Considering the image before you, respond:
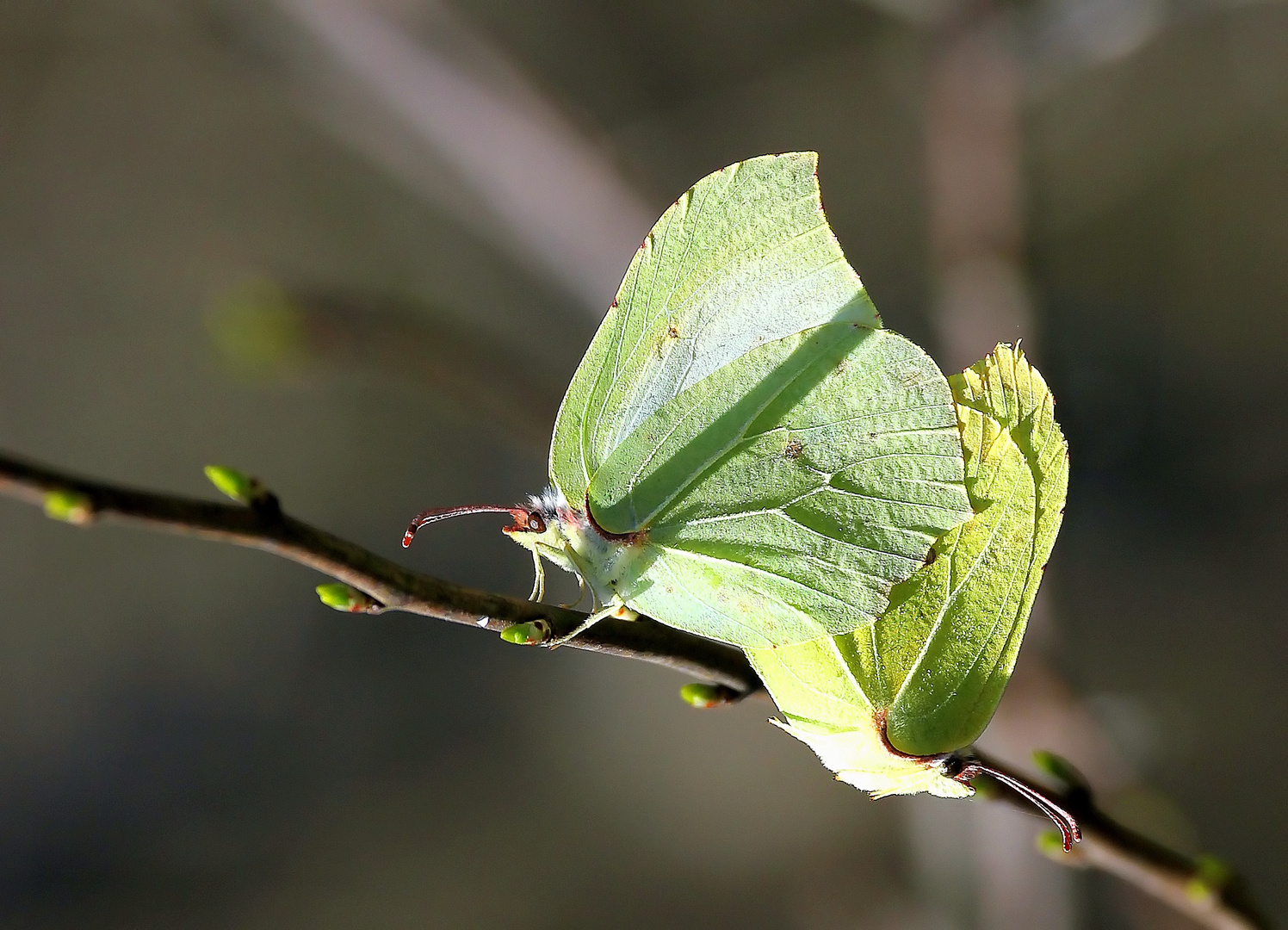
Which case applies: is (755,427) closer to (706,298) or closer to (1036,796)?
(706,298)

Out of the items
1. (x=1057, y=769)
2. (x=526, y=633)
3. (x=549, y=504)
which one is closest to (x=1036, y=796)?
(x=1057, y=769)

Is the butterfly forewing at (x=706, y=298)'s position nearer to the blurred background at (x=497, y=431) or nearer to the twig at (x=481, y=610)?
the twig at (x=481, y=610)

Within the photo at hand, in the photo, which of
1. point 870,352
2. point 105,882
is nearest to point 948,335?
point 870,352

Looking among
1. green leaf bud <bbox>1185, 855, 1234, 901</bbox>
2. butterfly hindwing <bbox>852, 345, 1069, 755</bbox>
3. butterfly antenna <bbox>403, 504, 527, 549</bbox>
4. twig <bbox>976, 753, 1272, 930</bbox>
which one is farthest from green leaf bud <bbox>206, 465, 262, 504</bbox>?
green leaf bud <bbox>1185, 855, 1234, 901</bbox>

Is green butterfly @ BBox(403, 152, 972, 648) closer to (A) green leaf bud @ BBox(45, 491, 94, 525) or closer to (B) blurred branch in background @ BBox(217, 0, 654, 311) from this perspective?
(A) green leaf bud @ BBox(45, 491, 94, 525)

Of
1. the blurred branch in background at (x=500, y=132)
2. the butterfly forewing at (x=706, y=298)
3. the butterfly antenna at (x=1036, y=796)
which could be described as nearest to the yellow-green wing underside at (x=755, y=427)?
the butterfly forewing at (x=706, y=298)

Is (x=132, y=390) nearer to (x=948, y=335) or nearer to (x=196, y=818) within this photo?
(x=196, y=818)
